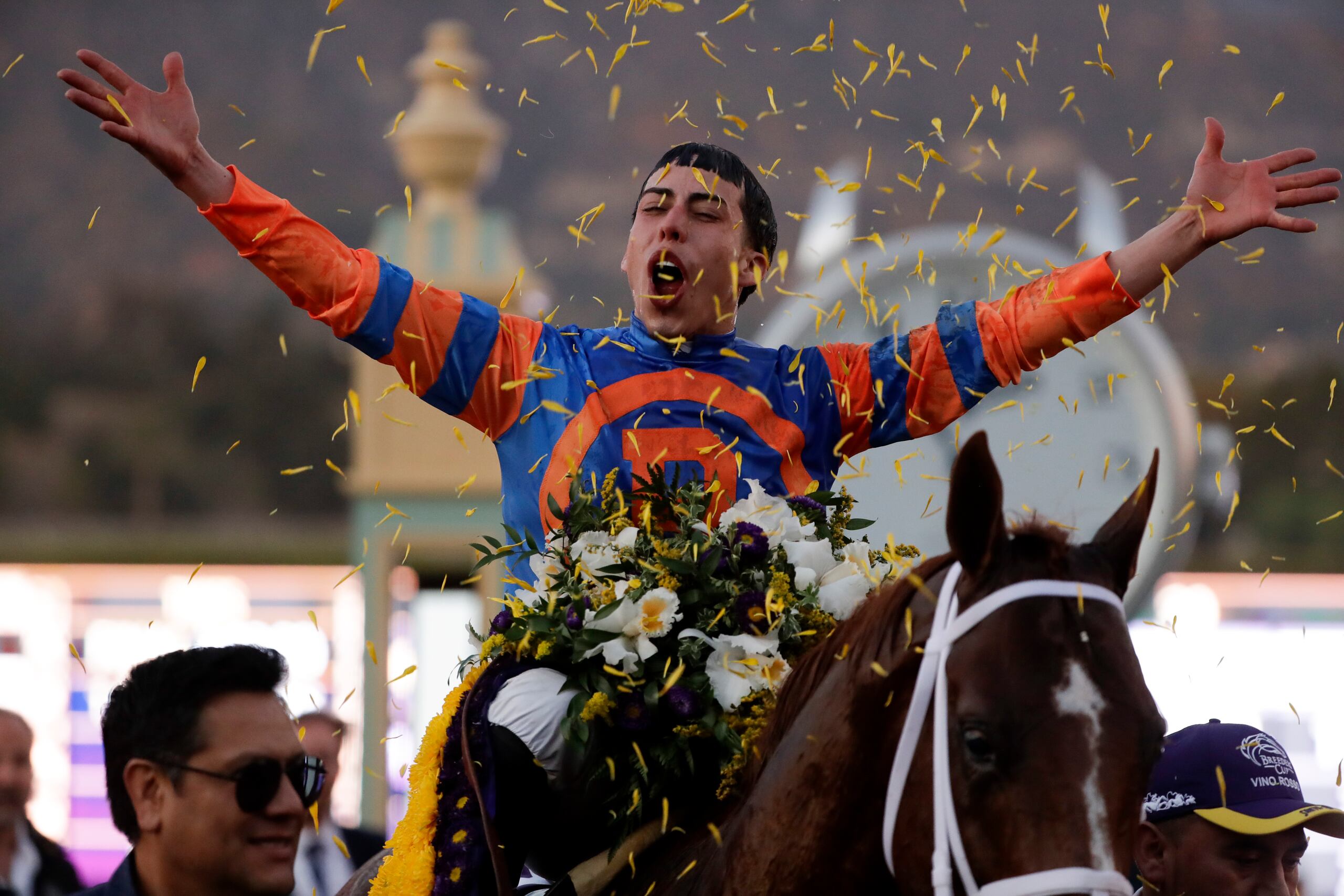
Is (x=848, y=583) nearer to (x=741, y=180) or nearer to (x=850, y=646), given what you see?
(x=850, y=646)

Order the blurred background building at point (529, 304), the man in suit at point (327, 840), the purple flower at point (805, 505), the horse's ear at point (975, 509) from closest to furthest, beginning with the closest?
1. the horse's ear at point (975, 509)
2. the purple flower at point (805, 505)
3. the man in suit at point (327, 840)
4. the blurred background building at point (529, 304)

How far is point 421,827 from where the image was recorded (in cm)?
242

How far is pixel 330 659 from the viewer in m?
7.57

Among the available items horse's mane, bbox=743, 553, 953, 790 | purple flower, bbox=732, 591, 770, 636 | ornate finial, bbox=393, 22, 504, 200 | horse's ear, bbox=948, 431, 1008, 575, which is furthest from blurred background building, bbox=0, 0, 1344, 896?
horse's ear, bbox=948, 431, 1008, 575

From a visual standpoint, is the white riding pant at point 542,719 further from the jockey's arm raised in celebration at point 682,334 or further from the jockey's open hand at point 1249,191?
the jockey's open hand at point 1249,191

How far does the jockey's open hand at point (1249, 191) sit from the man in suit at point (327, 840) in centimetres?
272

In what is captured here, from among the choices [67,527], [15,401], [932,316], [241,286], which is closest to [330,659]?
[932,316]

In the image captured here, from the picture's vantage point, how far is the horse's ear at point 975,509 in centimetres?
190

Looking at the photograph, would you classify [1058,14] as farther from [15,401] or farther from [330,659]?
[330,659]

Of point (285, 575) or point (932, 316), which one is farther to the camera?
point (285, 575)

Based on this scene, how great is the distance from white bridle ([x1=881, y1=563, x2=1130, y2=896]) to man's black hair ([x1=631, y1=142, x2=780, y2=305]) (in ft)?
3.99

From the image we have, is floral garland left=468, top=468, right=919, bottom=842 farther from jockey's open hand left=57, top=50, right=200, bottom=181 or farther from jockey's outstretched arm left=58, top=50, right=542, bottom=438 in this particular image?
jockey's open hand left=57, top=50, right=200, bottom=181

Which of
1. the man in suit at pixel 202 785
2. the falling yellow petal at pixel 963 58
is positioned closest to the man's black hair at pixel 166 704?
the man in suit at pixel 202 785

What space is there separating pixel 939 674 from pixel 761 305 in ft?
50.6
